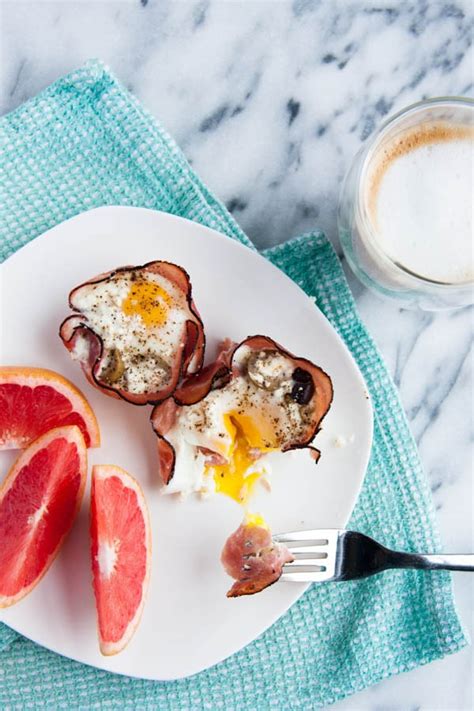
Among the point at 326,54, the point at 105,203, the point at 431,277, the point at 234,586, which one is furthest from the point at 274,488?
the point at 326,54

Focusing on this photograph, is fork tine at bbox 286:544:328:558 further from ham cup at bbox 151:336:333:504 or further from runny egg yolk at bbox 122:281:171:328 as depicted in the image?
runny egg yolk at bbox 122:281:171:328

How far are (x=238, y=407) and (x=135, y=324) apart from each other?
0.20m

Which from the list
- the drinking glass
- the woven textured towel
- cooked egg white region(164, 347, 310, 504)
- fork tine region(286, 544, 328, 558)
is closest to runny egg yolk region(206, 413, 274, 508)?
cooked egg white region(164, 347, 310, 504)

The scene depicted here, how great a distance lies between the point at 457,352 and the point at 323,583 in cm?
48

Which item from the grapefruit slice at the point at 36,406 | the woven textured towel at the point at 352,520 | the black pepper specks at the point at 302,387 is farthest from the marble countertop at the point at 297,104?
the grapefruit slice at the point at 36,406

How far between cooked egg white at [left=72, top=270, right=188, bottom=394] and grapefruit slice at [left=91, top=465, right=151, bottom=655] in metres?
0.15

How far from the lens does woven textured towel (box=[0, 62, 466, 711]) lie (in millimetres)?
1435

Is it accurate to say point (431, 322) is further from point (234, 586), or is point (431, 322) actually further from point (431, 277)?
point (234, 586)

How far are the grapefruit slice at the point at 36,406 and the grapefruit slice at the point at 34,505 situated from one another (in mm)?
25

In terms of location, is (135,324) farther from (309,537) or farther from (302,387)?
(309,537)

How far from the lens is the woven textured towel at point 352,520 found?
1.43 metres

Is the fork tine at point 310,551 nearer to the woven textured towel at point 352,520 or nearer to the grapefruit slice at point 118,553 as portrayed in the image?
the woven textured towel at point 352,520

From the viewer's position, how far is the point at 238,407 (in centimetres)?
138

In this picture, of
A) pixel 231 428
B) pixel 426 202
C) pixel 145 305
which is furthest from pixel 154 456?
pixel 426 202
